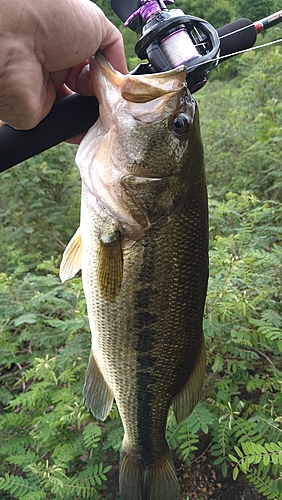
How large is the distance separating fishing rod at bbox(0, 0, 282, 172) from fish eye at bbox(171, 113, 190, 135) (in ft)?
0.46

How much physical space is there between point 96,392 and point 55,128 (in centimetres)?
97

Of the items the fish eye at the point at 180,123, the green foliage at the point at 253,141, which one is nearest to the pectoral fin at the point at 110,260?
the fish eye at the point at 180,123

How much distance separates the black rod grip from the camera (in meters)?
1.31

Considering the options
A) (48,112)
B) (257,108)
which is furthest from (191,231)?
(257,108)

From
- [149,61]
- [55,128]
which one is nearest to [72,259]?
[55,128]

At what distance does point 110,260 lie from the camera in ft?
4.20

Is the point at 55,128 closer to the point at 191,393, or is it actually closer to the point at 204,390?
the point at 191,393

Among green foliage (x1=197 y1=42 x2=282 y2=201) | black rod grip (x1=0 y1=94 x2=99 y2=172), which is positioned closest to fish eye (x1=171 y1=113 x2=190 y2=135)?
black rod grip (x1=0 y1=94 x2=99 y2=172)

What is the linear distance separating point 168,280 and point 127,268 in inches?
5.5

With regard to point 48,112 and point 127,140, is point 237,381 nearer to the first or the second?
point 127,140

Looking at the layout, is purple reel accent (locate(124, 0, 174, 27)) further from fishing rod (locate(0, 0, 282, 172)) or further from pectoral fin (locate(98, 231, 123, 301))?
pectoral fin (locate(98, 231, 123, 301))

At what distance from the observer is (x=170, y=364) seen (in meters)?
1.44

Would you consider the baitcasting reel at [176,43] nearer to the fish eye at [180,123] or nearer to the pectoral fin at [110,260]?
the fish eye at [180,123]

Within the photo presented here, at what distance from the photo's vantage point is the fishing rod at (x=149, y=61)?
48.8 inches
